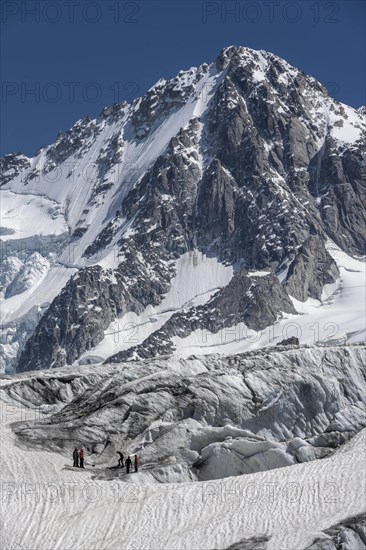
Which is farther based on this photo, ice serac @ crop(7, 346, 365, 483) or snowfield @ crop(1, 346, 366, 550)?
ice serac @ crop(7, 346, 365, 483)

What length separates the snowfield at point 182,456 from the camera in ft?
221

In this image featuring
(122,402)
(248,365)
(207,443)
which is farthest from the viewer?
(248,365)

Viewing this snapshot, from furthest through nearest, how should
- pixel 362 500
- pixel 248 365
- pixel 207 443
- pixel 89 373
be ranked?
pixel 89 373 < pixel 248 365 < pixel 207 443 < pixel 362 500

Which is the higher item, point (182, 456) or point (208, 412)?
point (208, 412)

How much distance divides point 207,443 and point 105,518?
1317 centimetres

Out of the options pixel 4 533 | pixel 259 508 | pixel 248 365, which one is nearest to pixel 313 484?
pixel 259 508

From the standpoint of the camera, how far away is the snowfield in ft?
221

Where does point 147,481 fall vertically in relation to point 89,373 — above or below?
below

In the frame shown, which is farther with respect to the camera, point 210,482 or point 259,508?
point 210,482

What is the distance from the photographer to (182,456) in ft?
264

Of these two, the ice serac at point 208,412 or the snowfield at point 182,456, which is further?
the ice serac at point 208,412

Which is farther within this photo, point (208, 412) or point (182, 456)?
point (208, 412)

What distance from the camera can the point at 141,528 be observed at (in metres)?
69.1

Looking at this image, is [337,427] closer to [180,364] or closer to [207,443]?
[207,443]
